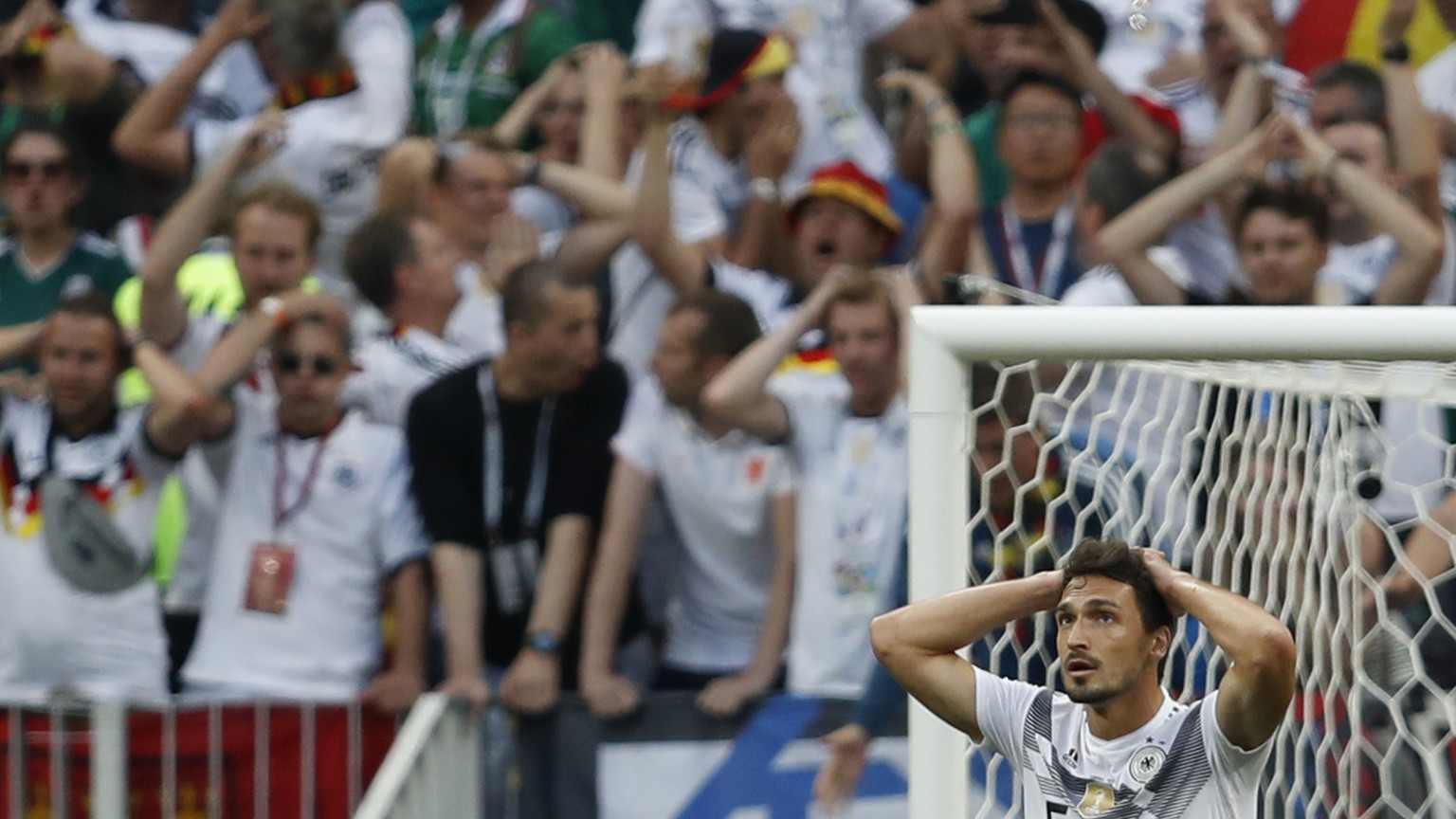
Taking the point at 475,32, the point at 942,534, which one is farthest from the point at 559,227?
the point at 942,534

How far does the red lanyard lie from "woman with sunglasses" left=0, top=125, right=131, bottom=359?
84 cm

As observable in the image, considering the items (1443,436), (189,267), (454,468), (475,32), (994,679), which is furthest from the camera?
(475,32)

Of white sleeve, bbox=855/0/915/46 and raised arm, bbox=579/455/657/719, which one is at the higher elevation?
white sleeve, bbox=855/0/915/46

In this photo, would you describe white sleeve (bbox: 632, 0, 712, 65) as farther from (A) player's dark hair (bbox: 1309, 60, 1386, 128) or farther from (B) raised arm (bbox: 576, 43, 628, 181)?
(A) player's dark hair (bbox: 1309, 60, 1386, 128)

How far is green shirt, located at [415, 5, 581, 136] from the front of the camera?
6.42m

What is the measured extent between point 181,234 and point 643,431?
53.7 inches

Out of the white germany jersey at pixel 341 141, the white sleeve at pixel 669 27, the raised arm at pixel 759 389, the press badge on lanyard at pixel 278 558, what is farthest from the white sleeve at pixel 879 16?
the press badge on lanyard at pixel 278 558

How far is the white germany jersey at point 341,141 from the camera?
6.19 meters

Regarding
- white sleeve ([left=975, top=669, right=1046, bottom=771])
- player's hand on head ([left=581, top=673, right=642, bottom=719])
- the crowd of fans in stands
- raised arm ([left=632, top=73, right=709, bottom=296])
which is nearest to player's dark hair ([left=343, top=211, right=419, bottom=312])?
the crowd of fans in stands

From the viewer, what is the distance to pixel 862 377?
5.24m

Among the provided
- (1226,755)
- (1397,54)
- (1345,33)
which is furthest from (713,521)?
(1226,755)

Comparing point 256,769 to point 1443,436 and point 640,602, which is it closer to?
point 640,602

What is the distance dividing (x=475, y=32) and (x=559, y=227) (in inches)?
29.7

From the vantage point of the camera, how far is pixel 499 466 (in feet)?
17.7
